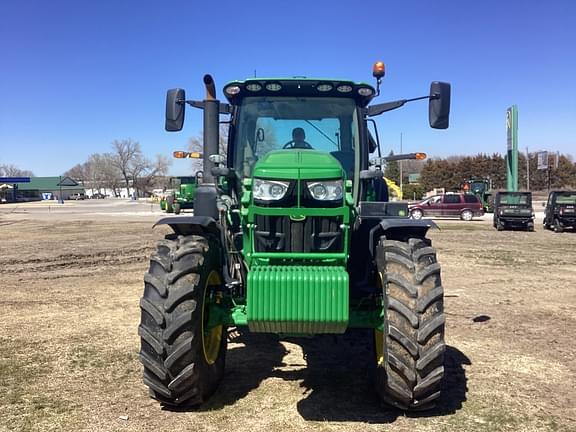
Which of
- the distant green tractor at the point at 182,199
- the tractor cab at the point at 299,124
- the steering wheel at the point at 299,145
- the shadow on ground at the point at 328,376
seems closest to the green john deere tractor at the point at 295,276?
the tractor cab at the point at 299,124

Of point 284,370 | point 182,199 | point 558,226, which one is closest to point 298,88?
point 284,370

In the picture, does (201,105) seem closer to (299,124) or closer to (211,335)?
(299,124)

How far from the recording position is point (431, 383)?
13.1ft

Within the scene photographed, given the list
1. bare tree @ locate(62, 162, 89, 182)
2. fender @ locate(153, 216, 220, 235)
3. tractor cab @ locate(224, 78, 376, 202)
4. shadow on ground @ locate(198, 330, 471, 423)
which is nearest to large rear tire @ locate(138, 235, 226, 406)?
fender @ locate(153, 216, 220, 235)

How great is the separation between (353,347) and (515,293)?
4845 mm

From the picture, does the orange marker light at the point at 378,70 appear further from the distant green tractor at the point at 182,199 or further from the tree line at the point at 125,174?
the tree line at the point at 125,174

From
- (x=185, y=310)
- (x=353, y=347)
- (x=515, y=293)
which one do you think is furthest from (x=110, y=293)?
(x=515, y=293)

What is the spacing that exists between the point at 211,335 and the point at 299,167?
1.85 meters

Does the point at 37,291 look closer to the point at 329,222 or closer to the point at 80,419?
the point at 80,419

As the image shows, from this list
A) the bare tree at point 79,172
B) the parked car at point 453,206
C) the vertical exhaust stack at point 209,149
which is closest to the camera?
the vertical exhaust stack at point 209,149

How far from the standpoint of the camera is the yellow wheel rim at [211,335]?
4.52 m

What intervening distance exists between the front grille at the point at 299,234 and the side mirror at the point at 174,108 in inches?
70.3

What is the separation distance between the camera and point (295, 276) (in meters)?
3.90

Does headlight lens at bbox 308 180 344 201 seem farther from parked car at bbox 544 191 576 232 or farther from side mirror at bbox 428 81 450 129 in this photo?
parked car at bbox 544 191 576 232
